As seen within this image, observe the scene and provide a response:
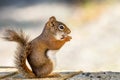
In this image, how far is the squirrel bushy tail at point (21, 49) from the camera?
17.2 ft

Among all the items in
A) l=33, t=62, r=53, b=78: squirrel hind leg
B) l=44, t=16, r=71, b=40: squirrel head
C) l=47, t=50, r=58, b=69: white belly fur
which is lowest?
l=33, t=62, r=53, b=78: squirrel hind leg

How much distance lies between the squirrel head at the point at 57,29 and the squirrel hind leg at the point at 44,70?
0.94ft

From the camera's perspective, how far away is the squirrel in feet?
16.8

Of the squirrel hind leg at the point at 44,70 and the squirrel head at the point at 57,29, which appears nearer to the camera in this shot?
the squirrel head at the point at 57,29

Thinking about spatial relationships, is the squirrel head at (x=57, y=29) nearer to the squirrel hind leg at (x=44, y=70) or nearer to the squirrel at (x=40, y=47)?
the squirrel at (x=40, y=47)

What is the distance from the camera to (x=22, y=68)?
5.32 meters

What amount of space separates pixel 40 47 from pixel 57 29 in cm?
23

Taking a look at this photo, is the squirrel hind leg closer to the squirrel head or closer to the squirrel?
the squirrel

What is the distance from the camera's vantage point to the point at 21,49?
527cm

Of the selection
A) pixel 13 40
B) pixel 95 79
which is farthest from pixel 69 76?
pixel 13 40

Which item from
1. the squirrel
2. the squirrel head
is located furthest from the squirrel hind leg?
the squirrel head

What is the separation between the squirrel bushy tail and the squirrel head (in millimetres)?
260

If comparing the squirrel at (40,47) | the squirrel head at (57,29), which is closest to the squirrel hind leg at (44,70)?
the squirrel at (40,47)

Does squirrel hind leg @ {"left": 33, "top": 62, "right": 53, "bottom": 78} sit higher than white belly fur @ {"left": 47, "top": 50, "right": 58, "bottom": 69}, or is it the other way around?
white belly fur @ {"left": 47, "top": 50, "right": 58, "bottom": 69}
